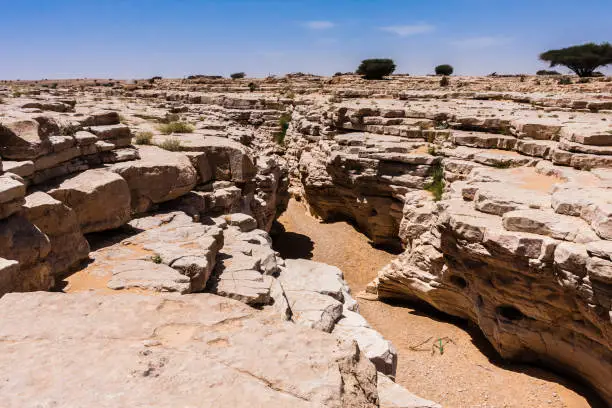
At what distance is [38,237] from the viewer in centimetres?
471

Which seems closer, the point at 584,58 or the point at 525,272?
the point at 525,272

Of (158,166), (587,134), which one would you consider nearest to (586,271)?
(587,134)

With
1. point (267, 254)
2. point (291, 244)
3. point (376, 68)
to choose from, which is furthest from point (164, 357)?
point (376, 68)

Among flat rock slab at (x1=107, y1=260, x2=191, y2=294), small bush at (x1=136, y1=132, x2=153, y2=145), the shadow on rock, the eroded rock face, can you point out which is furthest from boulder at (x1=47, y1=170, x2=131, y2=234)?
the shadow on rock

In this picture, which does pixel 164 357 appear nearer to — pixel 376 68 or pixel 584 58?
pixel 376 68

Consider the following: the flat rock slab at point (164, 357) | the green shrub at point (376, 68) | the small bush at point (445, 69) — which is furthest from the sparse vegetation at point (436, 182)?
the small bush at point (445, 69)

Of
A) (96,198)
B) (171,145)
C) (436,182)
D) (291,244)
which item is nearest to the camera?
(96,198)

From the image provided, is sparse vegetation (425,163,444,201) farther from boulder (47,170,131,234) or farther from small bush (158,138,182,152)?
boulder (47,170,131,234)

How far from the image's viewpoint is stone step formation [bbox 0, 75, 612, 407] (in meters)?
2.82

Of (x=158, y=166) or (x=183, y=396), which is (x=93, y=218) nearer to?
(x=158, y=166)

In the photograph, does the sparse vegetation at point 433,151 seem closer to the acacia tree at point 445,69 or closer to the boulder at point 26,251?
the boulder at point 26,251

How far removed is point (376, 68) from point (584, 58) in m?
16.9

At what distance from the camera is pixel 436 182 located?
39.7 feet

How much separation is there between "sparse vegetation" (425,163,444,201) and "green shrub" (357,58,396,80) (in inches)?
918
